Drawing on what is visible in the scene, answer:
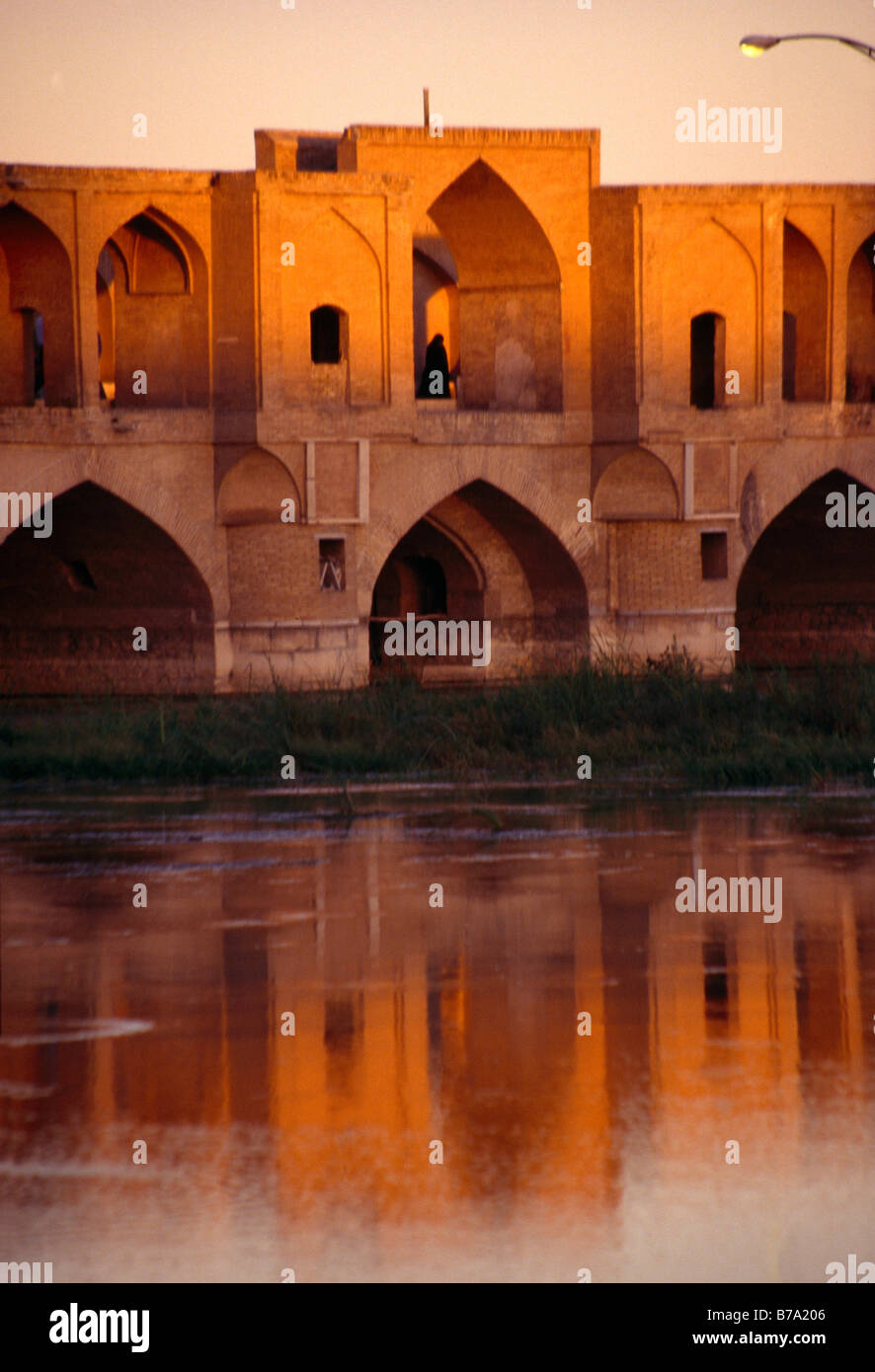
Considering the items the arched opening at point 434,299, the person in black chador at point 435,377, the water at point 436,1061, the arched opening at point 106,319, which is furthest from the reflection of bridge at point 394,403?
the water at point 436,1061

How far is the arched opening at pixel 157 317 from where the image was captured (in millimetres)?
19531

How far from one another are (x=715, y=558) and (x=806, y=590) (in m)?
2.90

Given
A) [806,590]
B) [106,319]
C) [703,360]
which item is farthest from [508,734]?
[106,319]

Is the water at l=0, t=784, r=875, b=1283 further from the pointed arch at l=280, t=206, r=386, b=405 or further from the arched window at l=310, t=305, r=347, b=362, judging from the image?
the arched window at l=310, t=305, r=347, b=362

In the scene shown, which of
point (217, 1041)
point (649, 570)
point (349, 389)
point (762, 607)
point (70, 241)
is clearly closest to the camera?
point (217, 1041)

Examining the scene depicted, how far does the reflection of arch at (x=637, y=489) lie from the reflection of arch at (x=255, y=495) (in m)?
3.68

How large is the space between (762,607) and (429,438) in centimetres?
598

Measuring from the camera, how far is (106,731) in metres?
13.3

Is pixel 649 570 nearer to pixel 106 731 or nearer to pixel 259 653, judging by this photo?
pixel 259 653

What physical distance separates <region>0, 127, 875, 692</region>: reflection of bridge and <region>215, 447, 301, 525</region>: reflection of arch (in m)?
0.02

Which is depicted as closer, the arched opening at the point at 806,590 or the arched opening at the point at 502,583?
the arched opening at the point at 502,583

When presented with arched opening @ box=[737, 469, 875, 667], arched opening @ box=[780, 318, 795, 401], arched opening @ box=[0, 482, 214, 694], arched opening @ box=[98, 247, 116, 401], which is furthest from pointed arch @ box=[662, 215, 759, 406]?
arched opening @ box=[98, 247, 116, 401]

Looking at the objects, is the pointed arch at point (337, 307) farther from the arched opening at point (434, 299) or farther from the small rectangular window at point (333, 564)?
the arched opening at point (434, 299)
